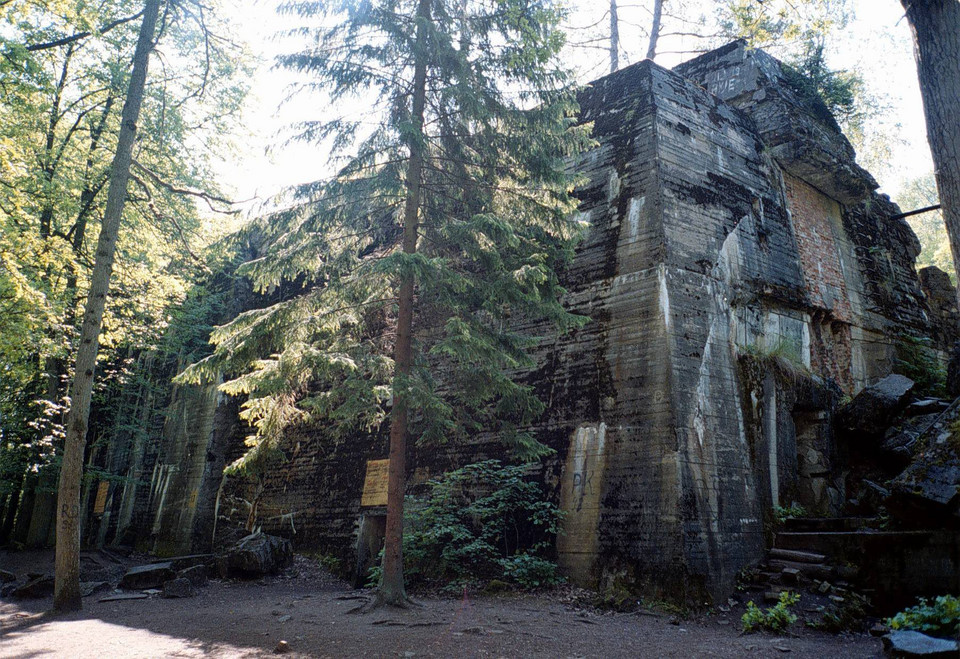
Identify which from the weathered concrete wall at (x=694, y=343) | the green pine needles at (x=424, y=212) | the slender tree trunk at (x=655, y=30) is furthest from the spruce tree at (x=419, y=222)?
the slender tree trunk at (x=655, y=30)

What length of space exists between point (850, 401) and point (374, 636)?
8.85 metres

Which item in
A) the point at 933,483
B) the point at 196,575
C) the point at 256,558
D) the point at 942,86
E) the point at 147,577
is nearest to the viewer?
the point at 942,86

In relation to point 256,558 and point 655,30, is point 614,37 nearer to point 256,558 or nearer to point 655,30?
point 655,30

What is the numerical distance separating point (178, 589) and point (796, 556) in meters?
9.54

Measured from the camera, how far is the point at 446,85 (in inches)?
373

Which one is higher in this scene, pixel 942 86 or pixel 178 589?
pixel 942 86

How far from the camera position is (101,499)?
20.0 meters

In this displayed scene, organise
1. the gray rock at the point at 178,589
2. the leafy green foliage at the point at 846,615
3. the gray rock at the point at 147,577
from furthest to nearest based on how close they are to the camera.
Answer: the gray rock at the point at 147,577 < the gray rock at the point at 178,589 < the leafy green foliage at the point at 846,615

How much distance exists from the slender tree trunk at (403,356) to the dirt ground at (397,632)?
0.50 m

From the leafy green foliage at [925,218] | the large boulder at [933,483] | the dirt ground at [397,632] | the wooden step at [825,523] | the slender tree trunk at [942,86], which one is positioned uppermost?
the leafy green foliage at [925,218]

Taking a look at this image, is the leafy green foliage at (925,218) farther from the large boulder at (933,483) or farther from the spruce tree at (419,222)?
the spruce tree at (419,222)

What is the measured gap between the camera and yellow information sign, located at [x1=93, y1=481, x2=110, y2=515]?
779 inches

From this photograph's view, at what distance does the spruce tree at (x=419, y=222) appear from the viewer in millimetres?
8438

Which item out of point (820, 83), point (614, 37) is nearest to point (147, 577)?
point (820, 83)
